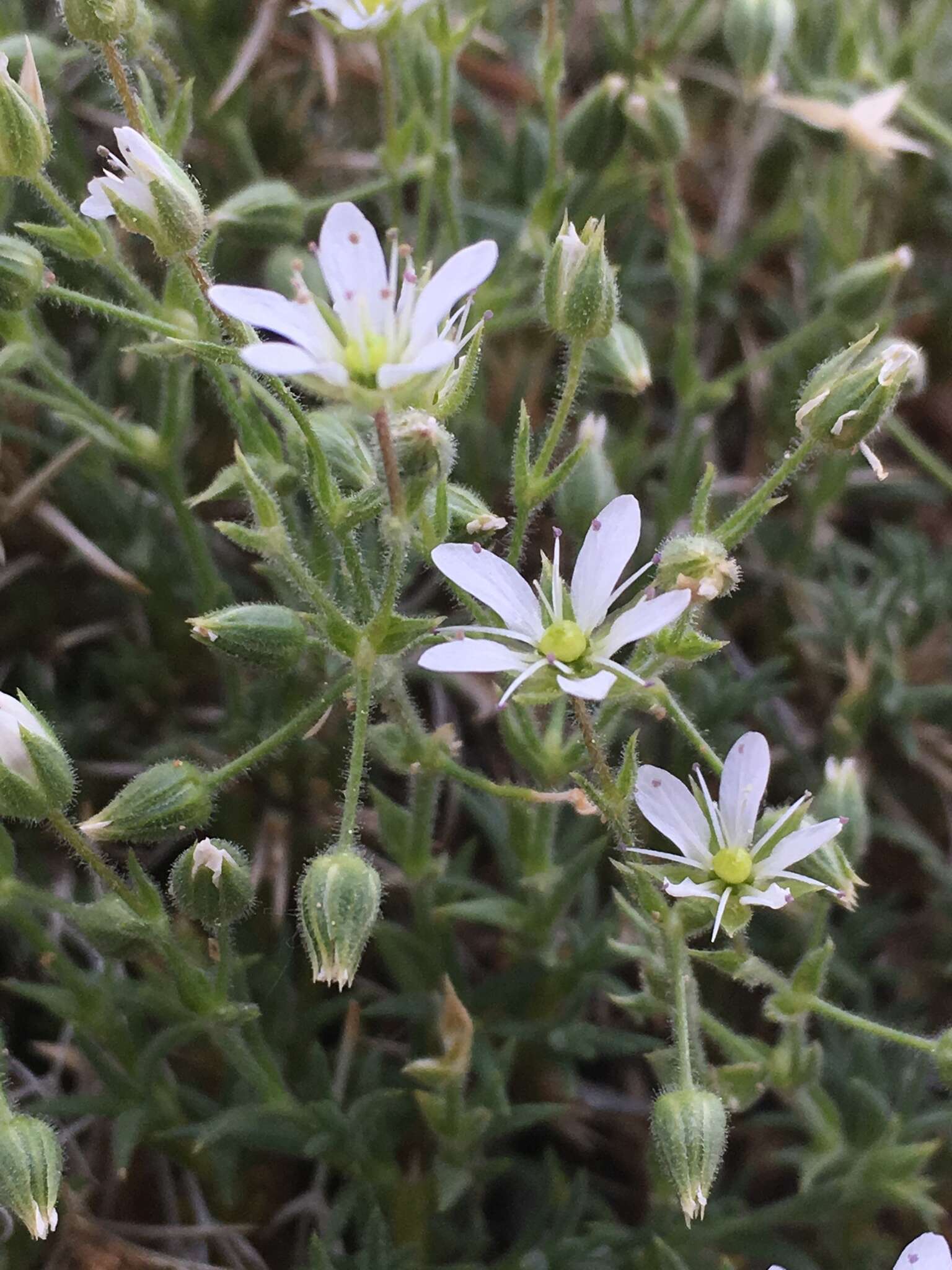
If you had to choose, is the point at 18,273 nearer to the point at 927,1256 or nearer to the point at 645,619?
the point at 645,619

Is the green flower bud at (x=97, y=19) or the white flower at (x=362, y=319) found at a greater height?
the green flower bud at (x=97, y=19)

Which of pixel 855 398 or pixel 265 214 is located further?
pixel 265 214

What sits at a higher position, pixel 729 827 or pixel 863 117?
pixel 863 117

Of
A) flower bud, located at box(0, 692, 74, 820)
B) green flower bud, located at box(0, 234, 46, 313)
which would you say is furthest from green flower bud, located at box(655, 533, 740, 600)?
green flower bud, located at box(0, 234, 46, 313)

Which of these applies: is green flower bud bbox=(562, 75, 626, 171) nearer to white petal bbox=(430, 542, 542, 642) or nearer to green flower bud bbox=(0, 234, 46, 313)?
green flower bud bbox=(0, 234, 46, 313)

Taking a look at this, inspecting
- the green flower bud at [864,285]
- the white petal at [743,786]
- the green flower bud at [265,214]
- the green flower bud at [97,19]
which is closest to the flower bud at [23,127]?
the green flower bud at [97,19]

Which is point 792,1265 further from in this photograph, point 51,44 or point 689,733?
point 51,44

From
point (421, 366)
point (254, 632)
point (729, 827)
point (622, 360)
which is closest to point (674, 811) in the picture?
point (729, 827)

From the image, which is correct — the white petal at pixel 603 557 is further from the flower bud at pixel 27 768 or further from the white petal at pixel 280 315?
the flower bud at pixel 27 768
